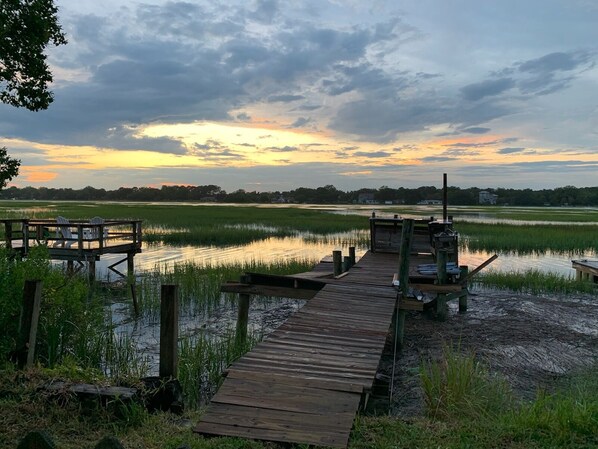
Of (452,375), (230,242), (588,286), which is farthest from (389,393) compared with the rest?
(230,242)

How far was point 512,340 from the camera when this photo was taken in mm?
9797

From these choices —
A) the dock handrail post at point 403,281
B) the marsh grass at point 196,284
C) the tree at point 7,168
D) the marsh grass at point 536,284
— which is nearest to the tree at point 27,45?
the tree at point 7,168

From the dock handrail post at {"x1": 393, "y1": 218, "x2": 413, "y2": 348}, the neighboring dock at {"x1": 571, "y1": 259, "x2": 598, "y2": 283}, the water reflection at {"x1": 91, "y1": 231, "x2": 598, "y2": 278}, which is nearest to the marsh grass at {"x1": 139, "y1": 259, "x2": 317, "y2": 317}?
the water reflection at {"x1": 91, "y1": 231, "x2": 598, "y2": 278}

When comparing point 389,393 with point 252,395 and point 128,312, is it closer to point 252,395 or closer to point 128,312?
point 252,395

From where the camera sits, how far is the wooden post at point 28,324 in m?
6.01

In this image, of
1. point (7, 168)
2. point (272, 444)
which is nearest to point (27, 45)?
point (7, 168)

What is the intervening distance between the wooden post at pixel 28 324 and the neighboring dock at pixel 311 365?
2588 millimetres

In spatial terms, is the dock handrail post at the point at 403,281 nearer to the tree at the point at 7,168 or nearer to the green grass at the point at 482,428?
the green grass at the point at 482,428

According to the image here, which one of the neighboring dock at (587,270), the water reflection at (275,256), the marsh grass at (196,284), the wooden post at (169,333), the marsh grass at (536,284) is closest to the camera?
the wooden post at (169,333)

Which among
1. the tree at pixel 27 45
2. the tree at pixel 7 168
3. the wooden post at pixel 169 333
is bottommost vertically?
the wooden post at pixel 169 333

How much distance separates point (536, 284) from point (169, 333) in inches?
558

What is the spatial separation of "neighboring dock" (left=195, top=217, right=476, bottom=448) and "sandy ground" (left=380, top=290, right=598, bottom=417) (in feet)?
2.76

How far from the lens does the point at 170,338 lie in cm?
582

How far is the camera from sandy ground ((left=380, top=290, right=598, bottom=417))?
763 cm
